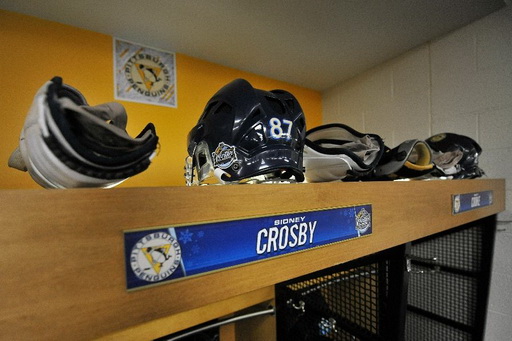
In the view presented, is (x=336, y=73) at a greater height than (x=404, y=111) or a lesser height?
greater

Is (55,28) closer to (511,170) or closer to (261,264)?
(261,264)

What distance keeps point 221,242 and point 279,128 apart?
287 mm

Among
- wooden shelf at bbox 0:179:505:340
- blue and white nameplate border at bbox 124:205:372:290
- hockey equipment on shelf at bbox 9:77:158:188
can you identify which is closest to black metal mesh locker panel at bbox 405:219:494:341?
blue and white nameplate border at bbox 124:205:372:290

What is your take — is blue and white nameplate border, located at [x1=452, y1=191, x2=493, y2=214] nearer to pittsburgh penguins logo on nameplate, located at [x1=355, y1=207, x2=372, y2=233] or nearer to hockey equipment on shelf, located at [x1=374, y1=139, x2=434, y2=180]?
hockey equipment on shelf, located at [x1=374, y1=139, x2=434, y2=180]

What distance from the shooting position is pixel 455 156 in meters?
0.90

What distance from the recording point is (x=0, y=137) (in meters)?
0.95

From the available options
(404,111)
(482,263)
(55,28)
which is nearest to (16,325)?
(55,28)

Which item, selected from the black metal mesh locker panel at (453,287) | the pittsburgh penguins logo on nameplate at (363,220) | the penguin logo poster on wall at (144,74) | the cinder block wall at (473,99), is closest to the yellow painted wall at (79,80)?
the penguin logo poster on wall at (144,74)

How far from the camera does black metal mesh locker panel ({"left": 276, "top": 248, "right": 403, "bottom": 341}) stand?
0.62 metres

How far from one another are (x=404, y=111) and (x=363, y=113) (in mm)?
312

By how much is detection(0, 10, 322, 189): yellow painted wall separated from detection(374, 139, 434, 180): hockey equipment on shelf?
107cm

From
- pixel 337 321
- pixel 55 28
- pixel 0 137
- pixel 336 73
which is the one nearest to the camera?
pixel 337 321

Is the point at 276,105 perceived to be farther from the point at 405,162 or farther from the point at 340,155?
the point at 405,162

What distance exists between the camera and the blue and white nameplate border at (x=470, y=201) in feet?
2.33
